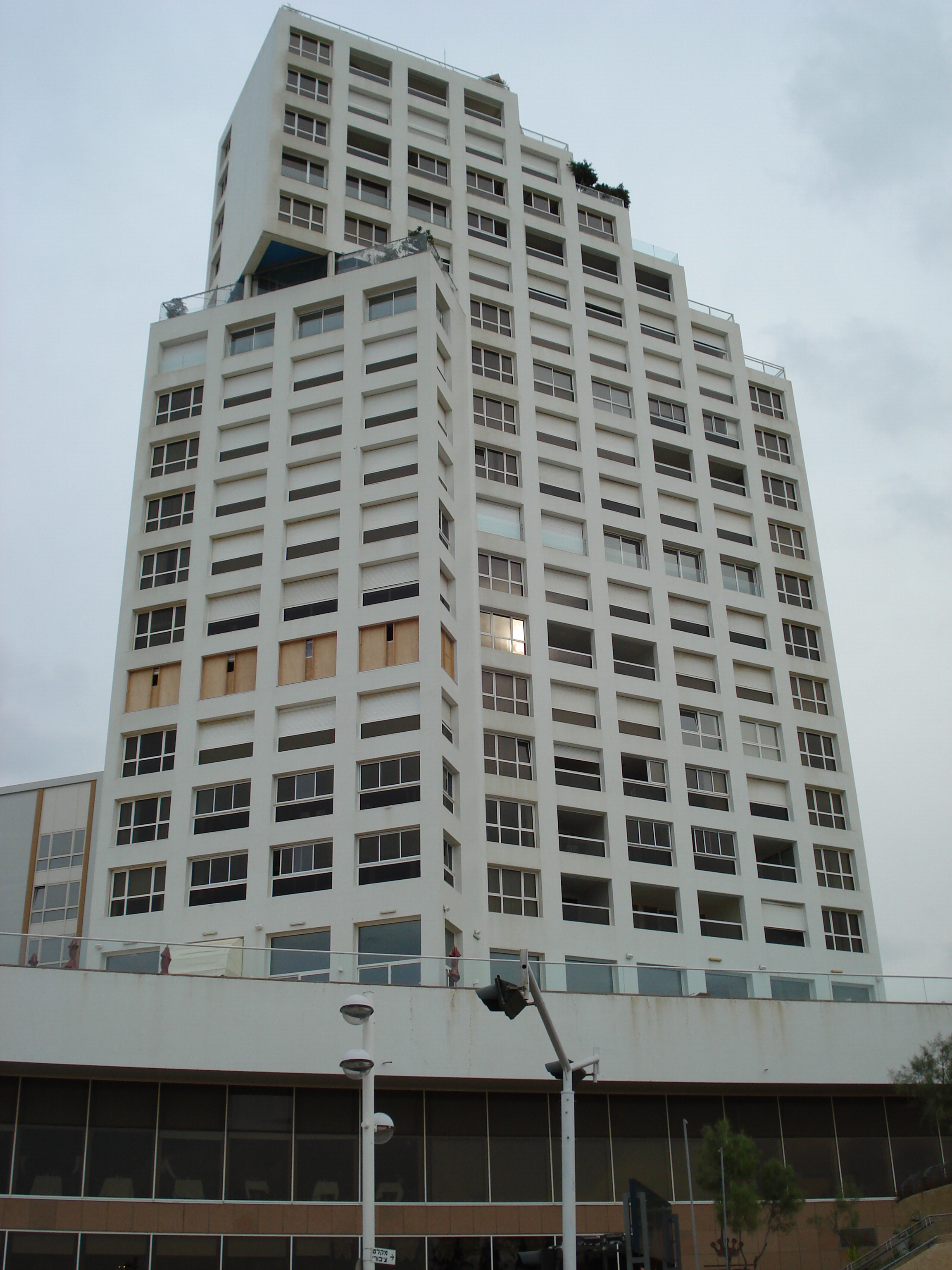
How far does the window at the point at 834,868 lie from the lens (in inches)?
1907

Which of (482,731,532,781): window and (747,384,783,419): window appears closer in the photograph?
(482,731,532,781): window

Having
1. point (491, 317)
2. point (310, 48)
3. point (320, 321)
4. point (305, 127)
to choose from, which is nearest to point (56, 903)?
point (320, 321)

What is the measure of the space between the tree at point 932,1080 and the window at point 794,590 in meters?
23.6

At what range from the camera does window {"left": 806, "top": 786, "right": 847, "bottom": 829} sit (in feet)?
163

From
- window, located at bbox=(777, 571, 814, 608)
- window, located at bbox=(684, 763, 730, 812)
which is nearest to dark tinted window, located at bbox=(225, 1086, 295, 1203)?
window, located at bbox=(684, 763, 730, 812)

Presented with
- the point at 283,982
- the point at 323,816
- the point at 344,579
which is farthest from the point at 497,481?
the point at 283,982

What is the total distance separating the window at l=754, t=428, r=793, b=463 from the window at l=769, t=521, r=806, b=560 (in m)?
3.76

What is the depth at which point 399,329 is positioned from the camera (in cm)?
4847

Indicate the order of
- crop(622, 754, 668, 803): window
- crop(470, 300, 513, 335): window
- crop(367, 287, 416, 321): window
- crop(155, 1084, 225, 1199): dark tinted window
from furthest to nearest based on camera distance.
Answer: crop(470, 300, 513, 335): window
crop(367, 287, 416, 321): window
crop(622, 754, 668, 803): window
crop(155, 1084, 225, 1199): dark tinted window

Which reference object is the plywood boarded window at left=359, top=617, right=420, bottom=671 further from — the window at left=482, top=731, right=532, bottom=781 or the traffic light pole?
the traffic light pole

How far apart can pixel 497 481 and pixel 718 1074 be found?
24921mm

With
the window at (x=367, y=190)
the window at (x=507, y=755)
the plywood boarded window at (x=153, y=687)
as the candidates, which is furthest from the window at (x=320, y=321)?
the window at (x=507, y=755)

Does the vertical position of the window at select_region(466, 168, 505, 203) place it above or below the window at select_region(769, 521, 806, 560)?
above

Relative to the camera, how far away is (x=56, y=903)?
52156 millimetres
